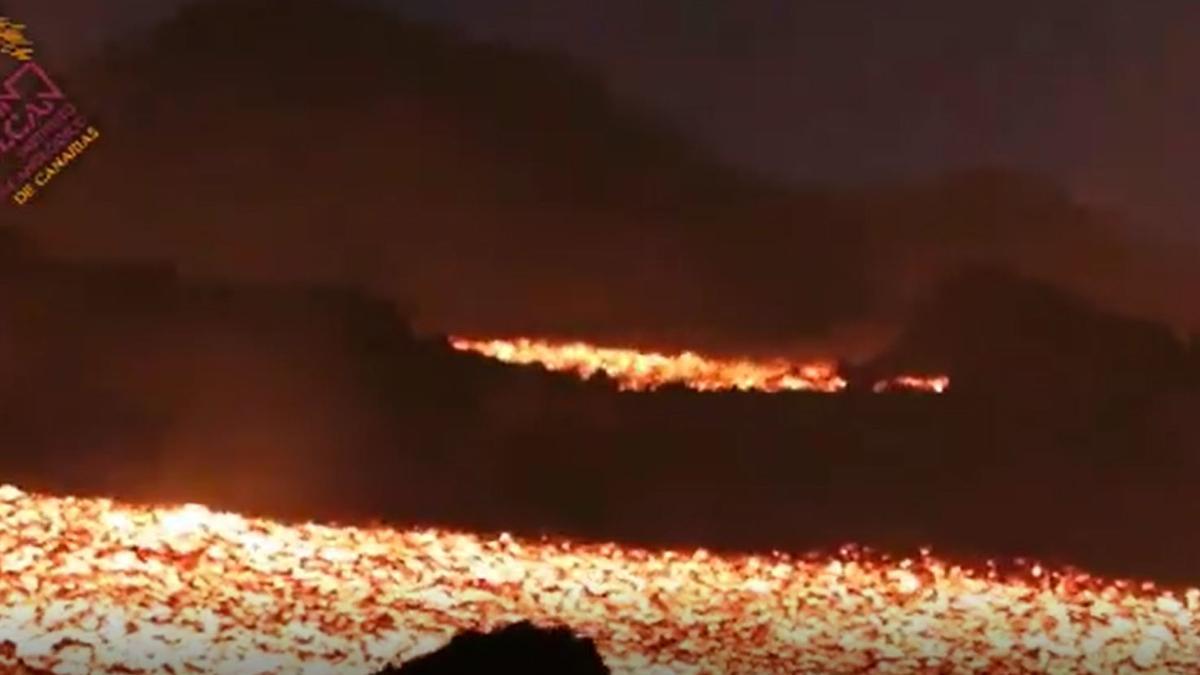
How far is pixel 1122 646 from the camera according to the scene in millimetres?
2963

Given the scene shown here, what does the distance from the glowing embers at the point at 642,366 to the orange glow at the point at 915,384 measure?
0.28ft

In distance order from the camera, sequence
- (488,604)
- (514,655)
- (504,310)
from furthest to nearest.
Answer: (504,310) < (488,604) < (514,655)

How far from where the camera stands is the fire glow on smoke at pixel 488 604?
2662 mm

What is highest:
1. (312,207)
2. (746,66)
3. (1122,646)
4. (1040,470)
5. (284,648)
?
(746,66)

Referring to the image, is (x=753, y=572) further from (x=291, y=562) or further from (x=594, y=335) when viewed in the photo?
(x=291, y=562)

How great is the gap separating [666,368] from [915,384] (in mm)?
508

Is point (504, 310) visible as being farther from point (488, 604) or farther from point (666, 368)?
point (488, 604)

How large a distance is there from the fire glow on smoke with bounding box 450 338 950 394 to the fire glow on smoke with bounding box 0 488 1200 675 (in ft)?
1.11

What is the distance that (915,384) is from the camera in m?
3.16

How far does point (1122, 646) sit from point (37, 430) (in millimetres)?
2113

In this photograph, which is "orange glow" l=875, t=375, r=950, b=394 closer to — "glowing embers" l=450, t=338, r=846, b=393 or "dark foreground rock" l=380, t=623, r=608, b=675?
→ "glowing embers" l=450, t=338, r=846, b=393

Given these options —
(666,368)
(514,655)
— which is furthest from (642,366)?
(514,655)

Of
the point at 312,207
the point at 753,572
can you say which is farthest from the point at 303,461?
the point at 753,572

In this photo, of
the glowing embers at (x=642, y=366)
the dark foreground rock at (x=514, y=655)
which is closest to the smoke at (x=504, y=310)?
the glowing embers at (x=642, y=366)
